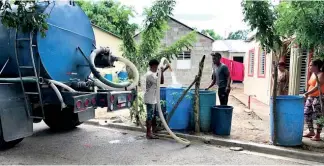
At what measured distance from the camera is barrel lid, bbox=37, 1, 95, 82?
16.0ft

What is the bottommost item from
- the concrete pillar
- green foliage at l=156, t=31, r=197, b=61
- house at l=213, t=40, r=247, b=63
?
the concrete pillar

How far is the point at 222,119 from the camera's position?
234 inches

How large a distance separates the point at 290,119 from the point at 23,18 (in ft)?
14.4

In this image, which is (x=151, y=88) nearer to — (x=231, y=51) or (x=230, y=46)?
(x=231, y=51)

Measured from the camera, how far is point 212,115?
6137 mm

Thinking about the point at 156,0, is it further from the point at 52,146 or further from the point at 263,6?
the point at 52,146

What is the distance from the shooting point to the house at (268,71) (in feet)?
26.6

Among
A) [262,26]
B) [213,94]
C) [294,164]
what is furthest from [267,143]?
[262,26]

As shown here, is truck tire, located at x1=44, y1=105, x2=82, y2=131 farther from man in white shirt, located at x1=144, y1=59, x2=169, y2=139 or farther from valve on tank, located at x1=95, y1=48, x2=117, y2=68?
man in white shirt, located at x1=144, y1=59, x2=169, y2=139

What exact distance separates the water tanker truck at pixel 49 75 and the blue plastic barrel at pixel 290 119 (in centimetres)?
262

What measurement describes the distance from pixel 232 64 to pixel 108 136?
494 inches

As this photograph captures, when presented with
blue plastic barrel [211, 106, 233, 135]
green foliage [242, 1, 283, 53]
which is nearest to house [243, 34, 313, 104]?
green foliage [242, 1, 283, 53]

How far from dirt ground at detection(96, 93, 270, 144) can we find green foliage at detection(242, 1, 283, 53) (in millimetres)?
1749

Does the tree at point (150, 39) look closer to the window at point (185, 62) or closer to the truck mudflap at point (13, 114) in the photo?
the truck mudflap at point (13, 114)
